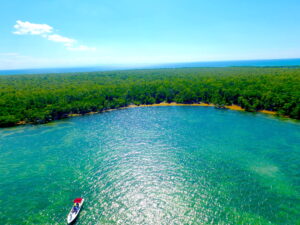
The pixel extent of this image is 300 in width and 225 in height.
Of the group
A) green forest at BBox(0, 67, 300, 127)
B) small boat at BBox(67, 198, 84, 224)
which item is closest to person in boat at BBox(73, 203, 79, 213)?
small boat at BBox(67, 198, 84, 224)

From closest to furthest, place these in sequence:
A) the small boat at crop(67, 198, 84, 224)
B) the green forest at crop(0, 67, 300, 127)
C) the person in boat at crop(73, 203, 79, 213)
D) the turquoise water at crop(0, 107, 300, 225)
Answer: the small boat at crop(67, 198, 84, 224), the person in boat at crop(73, 203, 79, 213), the turquoise water at crop(0, 107, 300, 225), the green forest at crop(0, 67, 300, 127)

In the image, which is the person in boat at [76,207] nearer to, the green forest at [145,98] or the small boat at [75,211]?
the small boat at [75,211]

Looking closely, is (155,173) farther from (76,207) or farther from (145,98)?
(145,98)

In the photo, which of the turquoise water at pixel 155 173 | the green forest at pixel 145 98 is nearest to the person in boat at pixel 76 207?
the turquoise water at pixel 155 173

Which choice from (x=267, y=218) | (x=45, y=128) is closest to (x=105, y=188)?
(x=267, y=218)

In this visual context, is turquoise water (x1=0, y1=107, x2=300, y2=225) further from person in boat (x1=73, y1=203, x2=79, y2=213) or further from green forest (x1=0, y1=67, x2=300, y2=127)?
green forest (x1=0, y1=67, x2=300, y2=127)

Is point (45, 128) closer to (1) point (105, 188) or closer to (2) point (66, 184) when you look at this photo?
(2) point (66, 184)

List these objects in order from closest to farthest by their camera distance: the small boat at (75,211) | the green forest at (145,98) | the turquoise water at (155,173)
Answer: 1. the small boat at (75,211)
2. the turquoise water at (155,173)
3. the green forest at (145,98)

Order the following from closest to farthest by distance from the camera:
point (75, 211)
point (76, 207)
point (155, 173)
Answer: point (75, 211) → point (76, 207) → point (155, 173)

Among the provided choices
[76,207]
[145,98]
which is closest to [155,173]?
[76,207]
